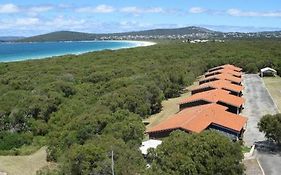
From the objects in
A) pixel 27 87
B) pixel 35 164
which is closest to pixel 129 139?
pixel 35 164

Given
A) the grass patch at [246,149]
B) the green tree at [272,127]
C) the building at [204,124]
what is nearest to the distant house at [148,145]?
the building at [204,124]

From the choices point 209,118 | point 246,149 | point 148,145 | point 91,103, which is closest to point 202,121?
point 209,118

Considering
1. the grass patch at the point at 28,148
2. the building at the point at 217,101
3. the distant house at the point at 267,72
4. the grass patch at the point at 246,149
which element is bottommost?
the distant house at the point at 267,72

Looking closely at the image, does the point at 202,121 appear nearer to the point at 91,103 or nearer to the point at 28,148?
the point at 28,148

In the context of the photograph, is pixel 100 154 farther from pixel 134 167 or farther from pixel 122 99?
pixel 122 99

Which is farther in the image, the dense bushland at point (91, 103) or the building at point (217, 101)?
the building at point (217, 101)

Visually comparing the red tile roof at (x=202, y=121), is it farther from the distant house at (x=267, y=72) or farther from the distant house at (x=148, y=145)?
the distant house at (x=267, y=72)
